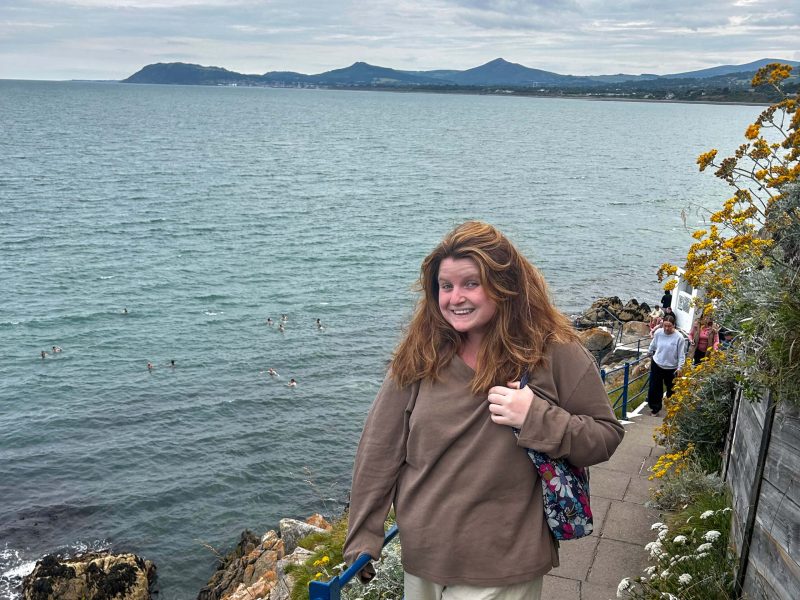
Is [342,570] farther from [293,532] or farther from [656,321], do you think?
[656,321]

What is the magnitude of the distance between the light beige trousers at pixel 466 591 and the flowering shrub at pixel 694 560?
1.73 m

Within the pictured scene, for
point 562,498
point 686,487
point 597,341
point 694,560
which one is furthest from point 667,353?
point 562,498

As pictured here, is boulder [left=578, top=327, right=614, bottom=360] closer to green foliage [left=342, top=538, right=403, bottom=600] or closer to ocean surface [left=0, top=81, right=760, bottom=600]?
ocean surface [left=0, top=81, right=760, bottom=600]

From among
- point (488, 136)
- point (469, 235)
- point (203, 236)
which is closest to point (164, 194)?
point (203, 236)

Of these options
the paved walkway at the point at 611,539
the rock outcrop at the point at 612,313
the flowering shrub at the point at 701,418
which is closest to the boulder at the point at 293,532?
the paved walkway at the point at 611,539

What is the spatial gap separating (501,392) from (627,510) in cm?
515

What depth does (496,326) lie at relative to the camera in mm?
2766

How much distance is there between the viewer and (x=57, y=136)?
9200 centimetres

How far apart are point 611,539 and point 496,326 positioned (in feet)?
14.6

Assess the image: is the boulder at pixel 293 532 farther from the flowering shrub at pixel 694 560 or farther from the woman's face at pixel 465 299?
the woman's face at pixel 465 299

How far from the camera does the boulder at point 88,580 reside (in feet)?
39.4

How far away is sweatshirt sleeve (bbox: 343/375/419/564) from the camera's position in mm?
2828

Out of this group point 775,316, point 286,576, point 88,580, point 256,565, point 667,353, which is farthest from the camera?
point 88,580

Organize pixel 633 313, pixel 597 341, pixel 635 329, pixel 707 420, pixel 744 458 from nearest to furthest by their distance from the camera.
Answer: pixel 744 458, pixel 707 420, pixel 597 341, pixel 635 329, pixel 633 313
